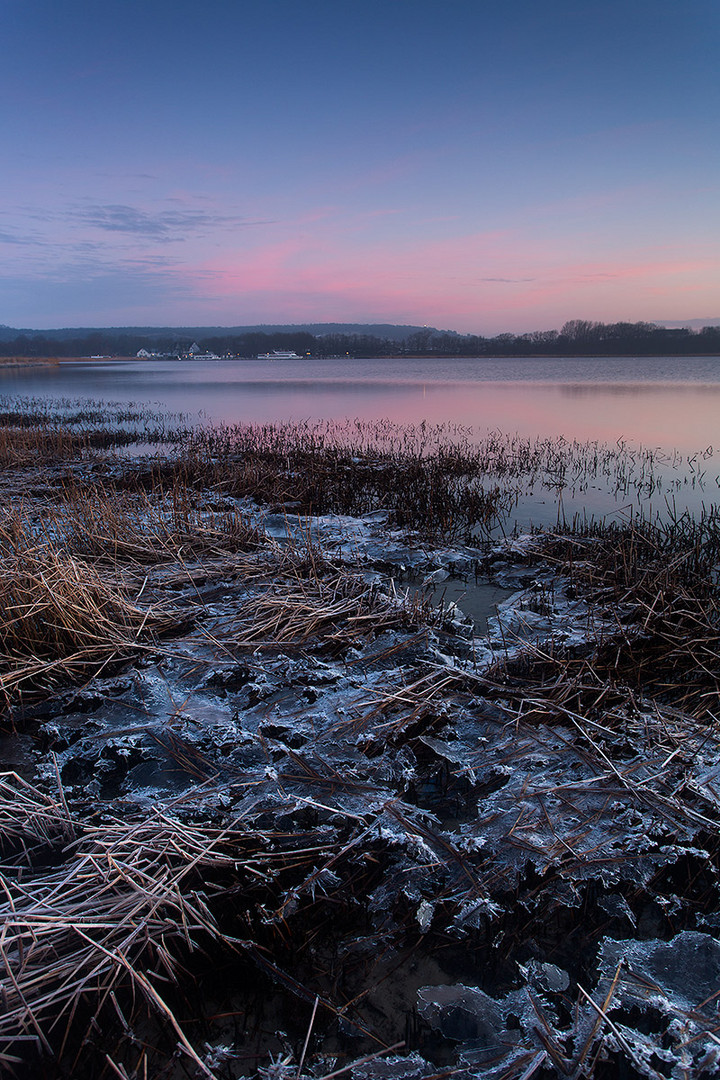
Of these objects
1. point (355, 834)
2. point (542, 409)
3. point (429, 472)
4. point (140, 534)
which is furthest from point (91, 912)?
point (542, 409)

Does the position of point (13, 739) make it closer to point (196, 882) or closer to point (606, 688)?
point (196, 882)

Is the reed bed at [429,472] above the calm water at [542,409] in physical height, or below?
below

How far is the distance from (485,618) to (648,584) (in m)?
1.66

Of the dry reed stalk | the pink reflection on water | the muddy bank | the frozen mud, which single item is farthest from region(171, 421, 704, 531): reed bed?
the dry reed stalk

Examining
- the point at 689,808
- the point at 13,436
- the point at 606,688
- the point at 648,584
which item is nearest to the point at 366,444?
the point at 13,436

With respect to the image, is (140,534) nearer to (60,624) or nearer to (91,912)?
(60,624)

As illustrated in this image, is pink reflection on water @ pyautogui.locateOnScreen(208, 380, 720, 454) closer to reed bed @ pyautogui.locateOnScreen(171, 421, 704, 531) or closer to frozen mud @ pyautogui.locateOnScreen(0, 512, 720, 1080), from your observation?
reed bed @ pyautogui.locateOnScreen(171, 421, 704, 531)

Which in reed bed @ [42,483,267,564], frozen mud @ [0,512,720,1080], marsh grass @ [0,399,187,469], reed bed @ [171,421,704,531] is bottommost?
frozen mud @ [0,512,720,1080]

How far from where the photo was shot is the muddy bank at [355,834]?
2027mm

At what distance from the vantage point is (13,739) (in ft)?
12.0

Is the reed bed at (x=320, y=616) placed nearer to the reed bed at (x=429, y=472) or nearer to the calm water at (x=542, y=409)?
the reed bed at (x=429, y=472)

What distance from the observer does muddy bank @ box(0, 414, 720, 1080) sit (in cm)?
203

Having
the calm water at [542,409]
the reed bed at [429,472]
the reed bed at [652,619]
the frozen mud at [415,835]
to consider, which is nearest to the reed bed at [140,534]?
the frozen mud at [415,835]

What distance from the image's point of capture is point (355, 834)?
9.29 feet
